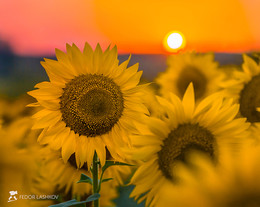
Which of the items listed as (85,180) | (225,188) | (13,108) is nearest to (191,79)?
(13,108)

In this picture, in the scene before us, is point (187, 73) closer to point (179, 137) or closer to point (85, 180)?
point (179, 137)

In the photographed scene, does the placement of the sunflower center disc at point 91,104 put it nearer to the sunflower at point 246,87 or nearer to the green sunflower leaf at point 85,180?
the green sunflower leaf at point 85,180

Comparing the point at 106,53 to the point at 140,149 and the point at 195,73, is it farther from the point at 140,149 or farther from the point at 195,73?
the point at 195,73

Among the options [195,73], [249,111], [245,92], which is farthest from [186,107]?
[195,73]

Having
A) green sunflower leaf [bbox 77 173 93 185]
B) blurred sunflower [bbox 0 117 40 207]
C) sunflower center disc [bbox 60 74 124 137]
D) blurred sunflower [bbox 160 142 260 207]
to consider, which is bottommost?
blurred sunflower [bbox 160 142 260 207]

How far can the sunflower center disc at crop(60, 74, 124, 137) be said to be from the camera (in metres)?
1.47

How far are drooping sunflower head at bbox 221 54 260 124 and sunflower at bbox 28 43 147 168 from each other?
0.85 metres

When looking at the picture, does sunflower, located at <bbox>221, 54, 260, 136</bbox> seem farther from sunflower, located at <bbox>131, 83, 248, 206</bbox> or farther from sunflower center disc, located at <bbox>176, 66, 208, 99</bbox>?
sunflower center disc, located at <bbox>176, 66, 208, 99</bbox>

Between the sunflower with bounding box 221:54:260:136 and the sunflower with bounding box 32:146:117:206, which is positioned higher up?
the sunflower with bounding box 221:54:260:136

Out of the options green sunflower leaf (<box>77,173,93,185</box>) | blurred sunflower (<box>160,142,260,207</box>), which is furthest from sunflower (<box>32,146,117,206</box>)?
blurred sunflower (<box>160,142,260,207</box>)

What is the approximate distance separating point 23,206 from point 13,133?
354 mm

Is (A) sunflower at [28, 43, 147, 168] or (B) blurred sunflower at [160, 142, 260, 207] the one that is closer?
(B) blurred sunflower at [160, 142, 260, 207]

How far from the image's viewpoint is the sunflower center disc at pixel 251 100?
1949 millimetres

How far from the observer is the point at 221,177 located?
2.53ft
